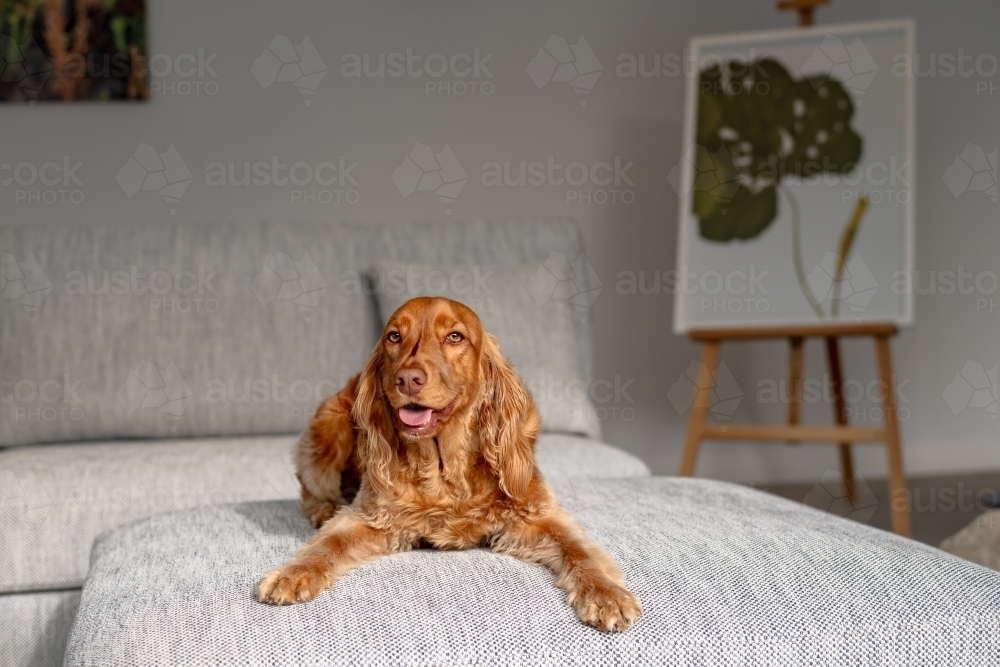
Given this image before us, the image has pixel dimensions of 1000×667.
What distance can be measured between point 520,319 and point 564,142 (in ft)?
6.23

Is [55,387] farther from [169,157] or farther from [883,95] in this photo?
[883,95]

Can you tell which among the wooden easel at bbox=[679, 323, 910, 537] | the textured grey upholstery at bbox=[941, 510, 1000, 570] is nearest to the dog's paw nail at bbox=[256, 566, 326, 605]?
the textured grey upholstery at bbox=[941, 510, 1000, 570]

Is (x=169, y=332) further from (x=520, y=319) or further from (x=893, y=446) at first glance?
(x=893, y=446)

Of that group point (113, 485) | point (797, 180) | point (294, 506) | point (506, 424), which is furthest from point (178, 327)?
point (797, 180)

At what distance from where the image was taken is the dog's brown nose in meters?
1.44

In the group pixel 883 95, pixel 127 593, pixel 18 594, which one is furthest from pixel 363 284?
pixel 883 95

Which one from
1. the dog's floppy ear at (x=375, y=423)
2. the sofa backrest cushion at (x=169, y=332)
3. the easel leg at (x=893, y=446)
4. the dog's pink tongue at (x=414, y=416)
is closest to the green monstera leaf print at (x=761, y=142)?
the easel leg at (x=893, y=446)

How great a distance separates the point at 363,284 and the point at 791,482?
261 cm

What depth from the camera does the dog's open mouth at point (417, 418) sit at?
1.46 metres

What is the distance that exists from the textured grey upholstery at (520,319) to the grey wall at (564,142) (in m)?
1.64

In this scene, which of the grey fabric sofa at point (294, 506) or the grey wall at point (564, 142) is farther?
the grey wall at point (564, 142)

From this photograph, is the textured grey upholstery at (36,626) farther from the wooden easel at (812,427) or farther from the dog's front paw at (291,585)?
the wooden easel at (812,427)

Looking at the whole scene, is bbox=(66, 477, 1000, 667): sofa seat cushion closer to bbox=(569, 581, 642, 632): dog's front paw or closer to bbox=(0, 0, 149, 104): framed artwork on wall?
bbox=(569, 581, 642, 632): dog's front paw

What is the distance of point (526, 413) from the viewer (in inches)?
64.9
